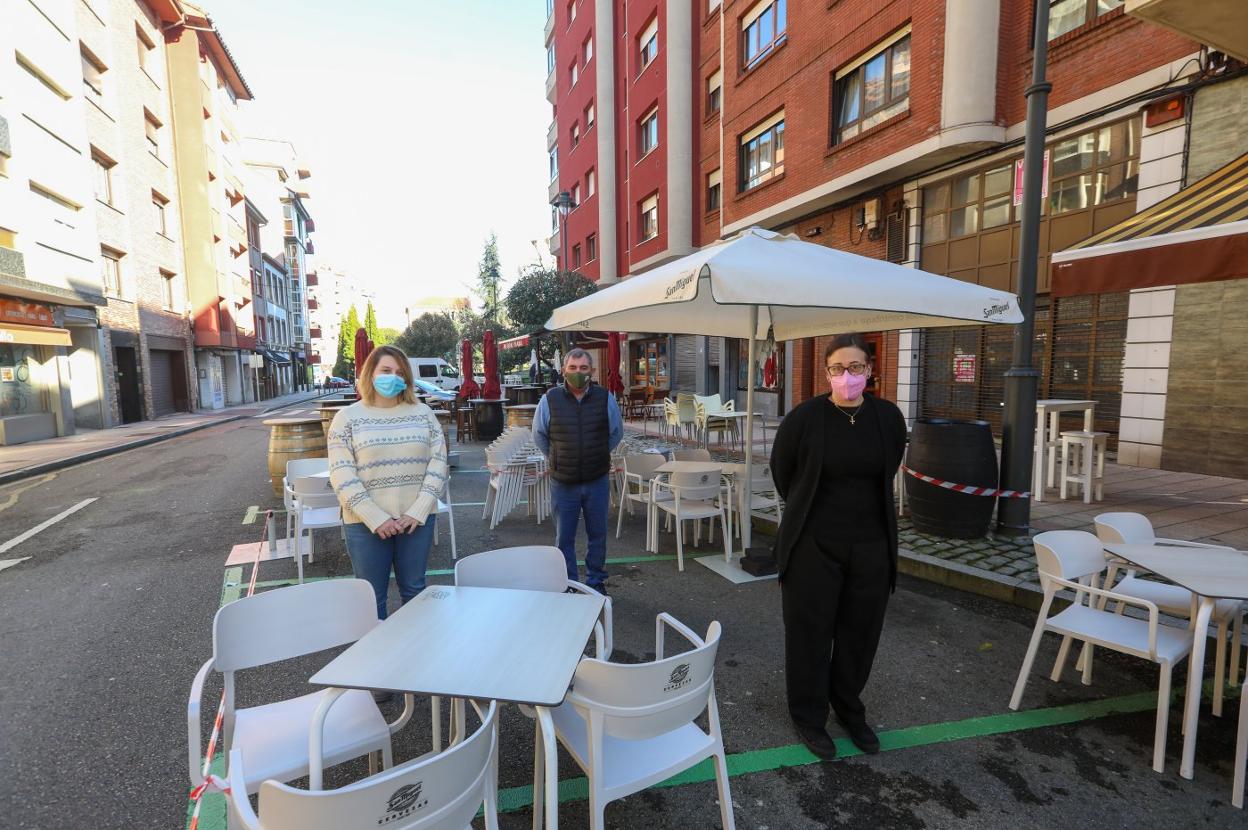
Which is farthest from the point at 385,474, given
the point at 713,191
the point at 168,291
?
the point at 168,291

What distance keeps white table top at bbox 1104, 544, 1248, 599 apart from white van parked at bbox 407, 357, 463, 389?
2731 centimetres

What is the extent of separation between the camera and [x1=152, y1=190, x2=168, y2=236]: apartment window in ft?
76.5

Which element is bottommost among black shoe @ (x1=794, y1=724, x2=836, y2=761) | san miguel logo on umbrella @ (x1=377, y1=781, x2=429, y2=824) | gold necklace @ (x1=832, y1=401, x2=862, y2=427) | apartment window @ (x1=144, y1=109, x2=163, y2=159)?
black shoe @ (x1=794, y1=724, x2=836, y2=761)

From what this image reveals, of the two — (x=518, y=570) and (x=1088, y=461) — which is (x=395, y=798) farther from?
(x=1088, y=461)

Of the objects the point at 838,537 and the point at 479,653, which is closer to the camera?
the point at 479,653

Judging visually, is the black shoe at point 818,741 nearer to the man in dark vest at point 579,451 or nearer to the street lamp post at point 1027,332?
the man in dark vest at point 579,451

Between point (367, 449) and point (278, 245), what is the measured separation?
54333 millimetres

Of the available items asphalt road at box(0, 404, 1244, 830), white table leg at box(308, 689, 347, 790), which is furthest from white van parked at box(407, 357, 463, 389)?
white table leg at box(308, 689, 347, 790)

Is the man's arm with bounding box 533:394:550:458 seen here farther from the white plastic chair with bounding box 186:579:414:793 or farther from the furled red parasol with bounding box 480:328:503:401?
→ the furled red parasol with bounding box 480:328:503:401

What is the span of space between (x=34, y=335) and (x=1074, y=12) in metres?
22.9

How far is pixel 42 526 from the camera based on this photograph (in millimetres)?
7141

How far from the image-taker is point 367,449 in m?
3.29

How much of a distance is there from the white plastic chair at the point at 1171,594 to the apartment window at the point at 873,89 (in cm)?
997

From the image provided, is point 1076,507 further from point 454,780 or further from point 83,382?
point 83,382
